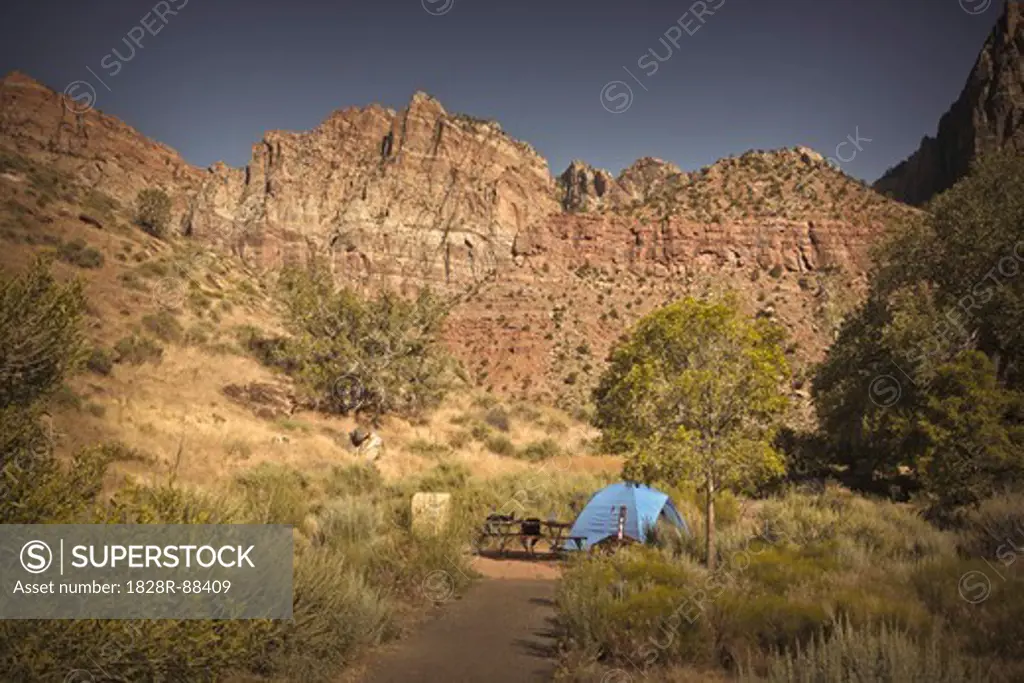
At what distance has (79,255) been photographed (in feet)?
111

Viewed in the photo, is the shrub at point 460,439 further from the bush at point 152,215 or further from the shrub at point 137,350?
the bush at point 152,215

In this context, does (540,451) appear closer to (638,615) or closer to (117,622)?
(638,615)

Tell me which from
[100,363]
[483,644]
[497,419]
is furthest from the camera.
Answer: [497,419]

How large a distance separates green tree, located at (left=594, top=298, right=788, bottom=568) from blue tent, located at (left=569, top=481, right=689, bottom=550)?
6.70 ft

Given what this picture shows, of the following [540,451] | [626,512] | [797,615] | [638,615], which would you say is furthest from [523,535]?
[540,451]

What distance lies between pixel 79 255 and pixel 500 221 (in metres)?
66.9

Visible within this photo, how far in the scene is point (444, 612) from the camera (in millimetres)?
10422

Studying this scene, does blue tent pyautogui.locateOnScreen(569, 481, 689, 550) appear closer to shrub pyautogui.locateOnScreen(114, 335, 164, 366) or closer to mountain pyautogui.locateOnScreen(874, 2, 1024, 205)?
shrub pyautogui.locateOnScreen(114, 335, 164, 366)

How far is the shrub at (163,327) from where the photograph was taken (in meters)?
30.5

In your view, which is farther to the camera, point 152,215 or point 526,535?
point 152,215

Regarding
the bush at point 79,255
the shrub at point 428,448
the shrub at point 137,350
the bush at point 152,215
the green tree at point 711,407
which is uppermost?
the bush at point 152,215

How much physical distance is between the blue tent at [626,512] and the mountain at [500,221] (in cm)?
3810

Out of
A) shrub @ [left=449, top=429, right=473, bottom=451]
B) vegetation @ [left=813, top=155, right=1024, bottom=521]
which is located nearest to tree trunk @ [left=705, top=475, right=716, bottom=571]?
vegetation @ [left=813, top=155, right=1024, bottom=521]

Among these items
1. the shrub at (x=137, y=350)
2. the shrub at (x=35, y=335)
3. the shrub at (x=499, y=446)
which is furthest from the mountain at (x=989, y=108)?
the shrub at (x=35, y=335)
